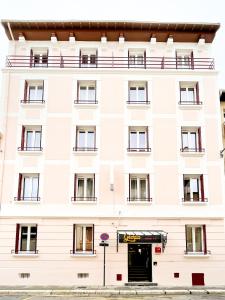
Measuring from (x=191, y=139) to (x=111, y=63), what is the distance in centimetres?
751

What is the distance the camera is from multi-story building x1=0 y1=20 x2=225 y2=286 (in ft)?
71.3

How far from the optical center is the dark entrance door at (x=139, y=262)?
21.9 m

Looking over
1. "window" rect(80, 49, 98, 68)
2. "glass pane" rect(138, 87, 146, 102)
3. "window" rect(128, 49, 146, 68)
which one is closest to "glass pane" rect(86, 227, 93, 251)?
"glass pane" rect(138, 87, 146, 102)

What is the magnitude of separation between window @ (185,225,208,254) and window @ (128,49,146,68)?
11316mm

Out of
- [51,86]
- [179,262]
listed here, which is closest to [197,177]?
[179,262]

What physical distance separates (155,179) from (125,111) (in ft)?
15.6

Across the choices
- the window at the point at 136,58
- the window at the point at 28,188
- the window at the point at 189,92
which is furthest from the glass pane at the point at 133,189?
the window at the point at 136,58

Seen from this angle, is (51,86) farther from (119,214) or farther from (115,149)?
(119,214)

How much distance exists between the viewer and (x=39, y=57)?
2627 cm

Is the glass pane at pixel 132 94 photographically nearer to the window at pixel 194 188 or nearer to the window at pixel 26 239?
the window at pixel 194 188

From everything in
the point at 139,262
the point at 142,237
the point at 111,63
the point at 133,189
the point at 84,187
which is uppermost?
the point at 111,63

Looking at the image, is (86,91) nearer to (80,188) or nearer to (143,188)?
(80,188)

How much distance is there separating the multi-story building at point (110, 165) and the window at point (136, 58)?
33 cm

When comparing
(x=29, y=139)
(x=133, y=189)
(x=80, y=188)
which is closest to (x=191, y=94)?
(x=133, y=189)
